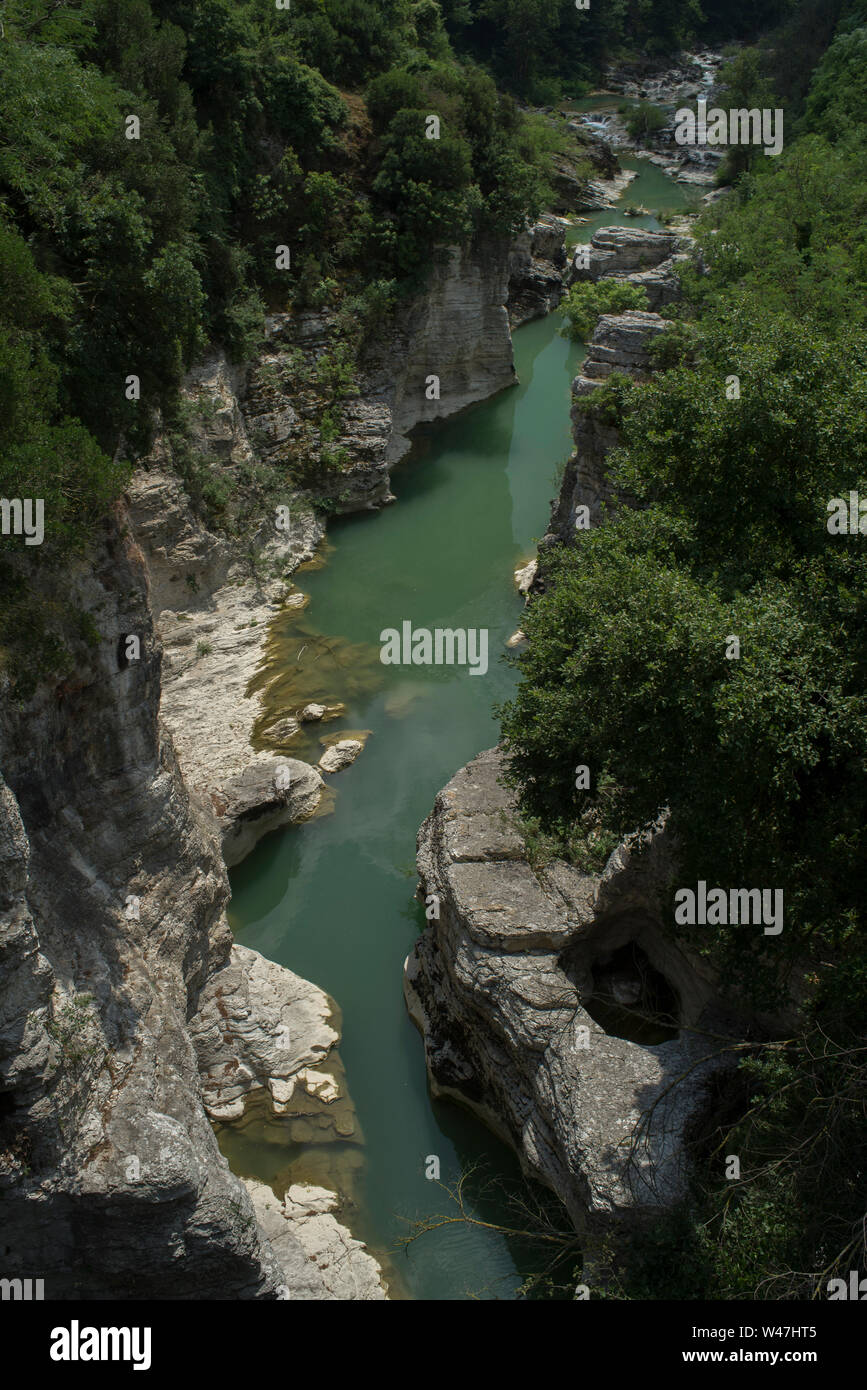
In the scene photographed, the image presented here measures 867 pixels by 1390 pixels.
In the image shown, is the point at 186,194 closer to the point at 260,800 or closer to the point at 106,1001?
the point at 260,800

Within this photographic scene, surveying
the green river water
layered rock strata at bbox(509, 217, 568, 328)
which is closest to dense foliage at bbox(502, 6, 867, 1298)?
the green river water

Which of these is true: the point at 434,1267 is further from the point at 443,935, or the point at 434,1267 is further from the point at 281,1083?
the point at 443,935

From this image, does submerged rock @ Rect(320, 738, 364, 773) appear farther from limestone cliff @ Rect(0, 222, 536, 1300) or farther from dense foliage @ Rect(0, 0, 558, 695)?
dense foliage @ Rect(0, 0, 558, 695)

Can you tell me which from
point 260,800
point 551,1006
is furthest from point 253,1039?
point 551,1006

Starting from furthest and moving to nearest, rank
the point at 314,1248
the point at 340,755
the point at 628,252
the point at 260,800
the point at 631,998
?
the point at 628,252 → the point at 340,755 → the point at 260,800 → the point at 631,998 → the point at 314,1248

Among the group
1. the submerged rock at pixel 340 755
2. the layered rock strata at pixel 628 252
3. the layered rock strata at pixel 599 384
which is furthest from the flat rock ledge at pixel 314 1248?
the layered rock strata at pixel 628 252

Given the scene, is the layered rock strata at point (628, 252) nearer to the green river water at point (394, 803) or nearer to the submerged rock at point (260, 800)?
the green river water at point (394, 803)
